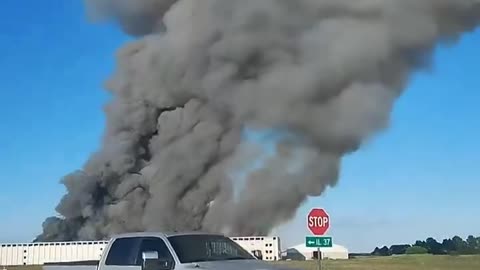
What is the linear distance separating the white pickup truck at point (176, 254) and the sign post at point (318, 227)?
2782 mm

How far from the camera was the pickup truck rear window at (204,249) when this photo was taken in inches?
342

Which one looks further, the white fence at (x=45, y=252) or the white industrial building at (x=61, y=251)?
the white fence at (x=45, y=252)

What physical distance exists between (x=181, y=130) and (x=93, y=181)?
754 centimetres

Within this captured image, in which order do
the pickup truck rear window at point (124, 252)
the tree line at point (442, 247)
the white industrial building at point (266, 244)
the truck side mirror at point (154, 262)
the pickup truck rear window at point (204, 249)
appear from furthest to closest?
the tree line at point (442, 247) → the white industrial building at point (266, 244) → the pickup truck rear window at point (124, 252) → the pickup truck rear window at point (204, 249) → the truck side mirror at point (154, 262)

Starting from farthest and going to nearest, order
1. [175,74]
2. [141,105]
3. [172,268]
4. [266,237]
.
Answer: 1. [141,105]
2. [175,74]
3. [266,237]
4. [172,268]

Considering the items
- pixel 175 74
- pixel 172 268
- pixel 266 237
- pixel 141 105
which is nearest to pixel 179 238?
pixel 172 268

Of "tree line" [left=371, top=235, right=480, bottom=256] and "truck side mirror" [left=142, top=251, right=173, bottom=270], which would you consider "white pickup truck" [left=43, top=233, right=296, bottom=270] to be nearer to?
"truck side mirror" [left=142, top=251, right=173, bottom=270]

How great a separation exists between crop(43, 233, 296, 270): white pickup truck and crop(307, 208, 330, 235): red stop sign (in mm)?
2770

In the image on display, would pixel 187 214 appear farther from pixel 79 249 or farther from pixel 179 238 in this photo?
pixel 179 238

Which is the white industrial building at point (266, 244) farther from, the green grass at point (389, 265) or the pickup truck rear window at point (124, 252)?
the pickup truck rear window at point (124, 252)

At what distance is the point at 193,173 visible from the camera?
1626 inches

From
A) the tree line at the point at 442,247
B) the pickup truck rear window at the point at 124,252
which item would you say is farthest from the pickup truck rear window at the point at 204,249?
the tree line at the point at 442,247

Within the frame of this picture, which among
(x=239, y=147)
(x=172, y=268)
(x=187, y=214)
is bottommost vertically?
(x=172, y=268)

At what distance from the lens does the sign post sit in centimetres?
1202
